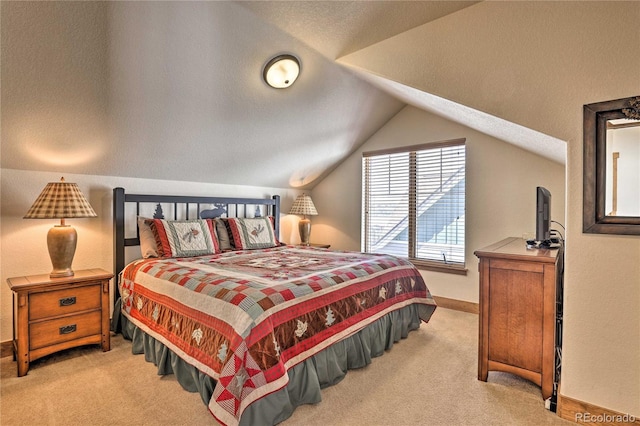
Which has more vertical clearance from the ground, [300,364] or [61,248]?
[61,248]

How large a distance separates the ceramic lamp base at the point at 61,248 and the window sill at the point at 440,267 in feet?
11.3

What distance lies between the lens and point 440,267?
3.88m

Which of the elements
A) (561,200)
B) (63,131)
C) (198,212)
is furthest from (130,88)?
(561,200)

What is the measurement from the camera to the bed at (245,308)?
1.68 m

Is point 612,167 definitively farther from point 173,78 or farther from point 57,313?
point 57,313

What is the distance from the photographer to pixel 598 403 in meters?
1.77

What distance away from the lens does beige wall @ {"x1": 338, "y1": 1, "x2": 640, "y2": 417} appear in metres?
1.69

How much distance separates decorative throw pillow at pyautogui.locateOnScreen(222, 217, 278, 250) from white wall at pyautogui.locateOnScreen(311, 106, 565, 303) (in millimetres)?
1801

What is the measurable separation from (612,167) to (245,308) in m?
2.06

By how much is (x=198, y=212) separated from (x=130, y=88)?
1585mm

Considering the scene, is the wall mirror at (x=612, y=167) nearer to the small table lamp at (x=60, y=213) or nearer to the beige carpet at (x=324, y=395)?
the beige carpet at (x=324, y=395)

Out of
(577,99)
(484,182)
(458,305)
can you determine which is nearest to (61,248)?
(577,99)

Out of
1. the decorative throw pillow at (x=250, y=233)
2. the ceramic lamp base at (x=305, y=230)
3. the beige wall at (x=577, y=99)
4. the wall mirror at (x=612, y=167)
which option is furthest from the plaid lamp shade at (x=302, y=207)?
the wall mirror at (x=612, y=167)

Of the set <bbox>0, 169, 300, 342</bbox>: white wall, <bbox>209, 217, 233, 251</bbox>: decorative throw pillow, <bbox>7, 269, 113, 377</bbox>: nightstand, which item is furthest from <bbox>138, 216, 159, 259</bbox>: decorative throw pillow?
<bbox>209, 217, 233, 251</bbox>: decorative throw pillow
